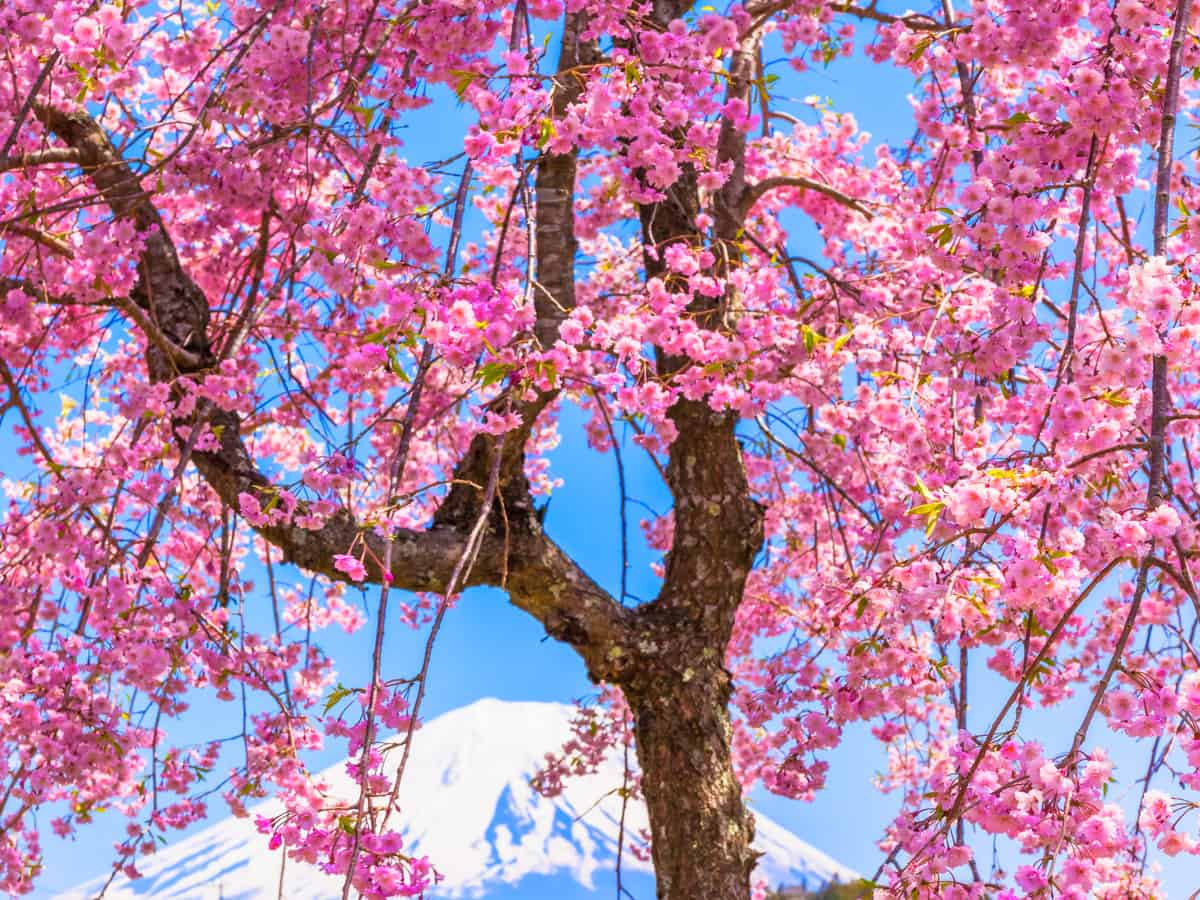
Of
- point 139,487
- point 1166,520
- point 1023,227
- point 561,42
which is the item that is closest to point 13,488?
point 139,487

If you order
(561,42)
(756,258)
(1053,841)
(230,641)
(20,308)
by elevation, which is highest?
(756,258)

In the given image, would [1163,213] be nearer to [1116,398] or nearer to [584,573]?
[1116,398]

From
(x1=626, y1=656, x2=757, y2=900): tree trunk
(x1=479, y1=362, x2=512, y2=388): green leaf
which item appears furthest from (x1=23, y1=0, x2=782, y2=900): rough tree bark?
(x1=479, y1=362, x2=512, y2=388): green leaf

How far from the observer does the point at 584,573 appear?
374 cm

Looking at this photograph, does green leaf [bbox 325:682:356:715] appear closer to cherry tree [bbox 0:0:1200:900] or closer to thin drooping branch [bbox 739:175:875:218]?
cherry tree [bbox 0:0:1200:900]

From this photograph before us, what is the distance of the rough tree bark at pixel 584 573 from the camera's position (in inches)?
135

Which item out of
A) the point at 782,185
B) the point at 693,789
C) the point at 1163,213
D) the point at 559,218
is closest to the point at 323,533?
the point at 559,218

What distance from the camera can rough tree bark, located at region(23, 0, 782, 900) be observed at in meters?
3.42

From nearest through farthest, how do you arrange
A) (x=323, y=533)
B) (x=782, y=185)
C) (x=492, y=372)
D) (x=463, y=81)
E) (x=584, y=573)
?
(x=492, y=372) < (x=463, y=81) < (x=323, y=533) < (x=584, y=573) < (x=782, y=185)

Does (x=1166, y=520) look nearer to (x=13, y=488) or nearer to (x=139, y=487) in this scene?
(x=139, y=487)

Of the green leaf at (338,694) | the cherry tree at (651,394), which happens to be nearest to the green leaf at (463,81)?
the cherry tree at (651,394)

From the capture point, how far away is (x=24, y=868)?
362 cm

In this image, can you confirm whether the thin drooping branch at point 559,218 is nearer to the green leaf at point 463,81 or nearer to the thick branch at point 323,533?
the thick branch at point 323,533

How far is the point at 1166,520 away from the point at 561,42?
8.21ft
